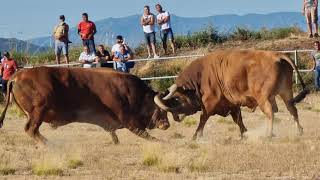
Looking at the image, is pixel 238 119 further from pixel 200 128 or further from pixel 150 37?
pixel 150 37

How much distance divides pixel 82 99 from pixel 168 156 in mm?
3673

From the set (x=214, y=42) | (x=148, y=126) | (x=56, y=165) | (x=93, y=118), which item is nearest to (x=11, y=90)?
(x=93, y=118)

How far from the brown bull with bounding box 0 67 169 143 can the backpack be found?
10.5 m

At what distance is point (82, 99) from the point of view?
16.8m

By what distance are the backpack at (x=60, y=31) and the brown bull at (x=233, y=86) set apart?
988cm

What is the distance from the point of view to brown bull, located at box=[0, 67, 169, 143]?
54.0 ft

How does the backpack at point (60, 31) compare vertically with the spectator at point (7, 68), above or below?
above

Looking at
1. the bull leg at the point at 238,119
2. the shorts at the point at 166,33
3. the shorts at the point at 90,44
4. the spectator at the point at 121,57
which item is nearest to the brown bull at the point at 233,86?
the bull leg at the point at 238,119

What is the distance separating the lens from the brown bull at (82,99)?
1645 cm

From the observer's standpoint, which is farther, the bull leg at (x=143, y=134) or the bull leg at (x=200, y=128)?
the bull leg at (x=200, y=128)

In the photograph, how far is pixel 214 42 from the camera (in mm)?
35594

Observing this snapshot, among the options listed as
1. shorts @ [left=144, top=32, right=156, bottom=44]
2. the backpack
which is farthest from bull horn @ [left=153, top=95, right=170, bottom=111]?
shorts @ [left=144, top=32, right=156, bottom=44]

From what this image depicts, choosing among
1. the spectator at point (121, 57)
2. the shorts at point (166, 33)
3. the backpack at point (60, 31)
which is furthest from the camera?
the shorts at point (166, 33)

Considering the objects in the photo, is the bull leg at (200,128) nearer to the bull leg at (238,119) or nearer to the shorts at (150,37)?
the bull leg at (238,119)
